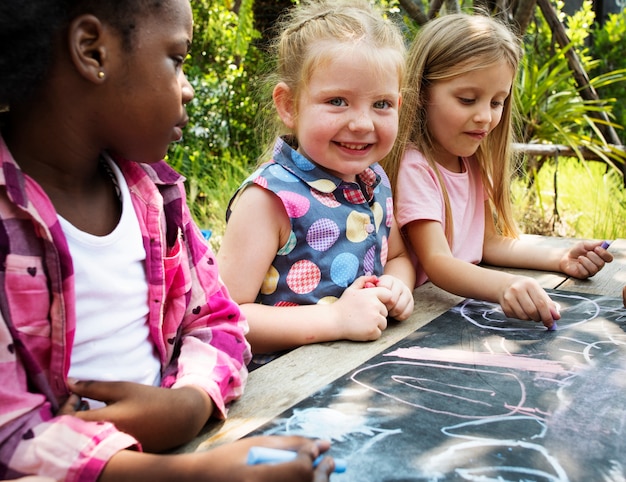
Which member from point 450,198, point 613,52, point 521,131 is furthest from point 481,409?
point 613,52

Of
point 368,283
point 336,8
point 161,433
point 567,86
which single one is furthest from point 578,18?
point 161,433

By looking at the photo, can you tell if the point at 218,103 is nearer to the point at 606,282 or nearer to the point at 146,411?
the point at 606,282

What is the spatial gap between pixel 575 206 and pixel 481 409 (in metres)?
3.59

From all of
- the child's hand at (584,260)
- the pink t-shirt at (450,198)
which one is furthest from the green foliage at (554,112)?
the child's hand at (584,260)

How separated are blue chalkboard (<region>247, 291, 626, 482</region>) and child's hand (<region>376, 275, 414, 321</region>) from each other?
0.30 feet

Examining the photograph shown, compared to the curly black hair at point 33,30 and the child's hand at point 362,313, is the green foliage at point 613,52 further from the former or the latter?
the curly black hair at point 33,30

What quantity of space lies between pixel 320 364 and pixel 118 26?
753mm

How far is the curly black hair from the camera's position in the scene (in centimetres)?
91

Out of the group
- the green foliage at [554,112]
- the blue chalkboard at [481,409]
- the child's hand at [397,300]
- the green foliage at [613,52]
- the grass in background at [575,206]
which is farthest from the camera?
the green foliage at [613,52]

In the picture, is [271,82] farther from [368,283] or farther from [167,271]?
[167,271]

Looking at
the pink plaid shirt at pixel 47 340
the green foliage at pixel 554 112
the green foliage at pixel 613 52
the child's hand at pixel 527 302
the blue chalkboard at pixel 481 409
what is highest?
the green foliage at pixel 613 52

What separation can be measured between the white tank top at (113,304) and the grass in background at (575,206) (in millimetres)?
3025

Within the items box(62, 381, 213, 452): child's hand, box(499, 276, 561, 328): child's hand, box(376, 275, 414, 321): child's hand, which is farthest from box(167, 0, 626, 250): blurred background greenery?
box(62, 381, 213, 452): child's hand

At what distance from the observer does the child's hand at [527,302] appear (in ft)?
5.31
